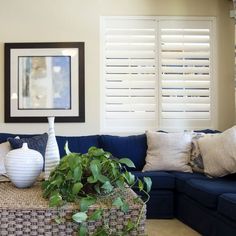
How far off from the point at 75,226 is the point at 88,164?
324 millimetres

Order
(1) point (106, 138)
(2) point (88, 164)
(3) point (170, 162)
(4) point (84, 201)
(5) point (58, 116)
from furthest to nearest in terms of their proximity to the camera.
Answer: (5) point (58, 116)
(1) point (106, 138)
(3) point (170, 162)
(2) point (88, 164)
(4) point (84, 201)

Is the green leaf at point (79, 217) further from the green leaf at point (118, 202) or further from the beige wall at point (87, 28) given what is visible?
the beige wall at point (87, 28)

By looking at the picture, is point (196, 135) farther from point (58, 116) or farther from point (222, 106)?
point (58, 116)

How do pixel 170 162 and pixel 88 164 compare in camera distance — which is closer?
pixel 88 164

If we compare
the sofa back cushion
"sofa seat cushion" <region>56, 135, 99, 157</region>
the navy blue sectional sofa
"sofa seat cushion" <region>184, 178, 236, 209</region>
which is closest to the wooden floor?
the navy blue sectional sofa

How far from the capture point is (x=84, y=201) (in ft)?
5.18

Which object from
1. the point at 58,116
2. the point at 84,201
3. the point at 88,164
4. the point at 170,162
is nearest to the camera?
the point at 84,201

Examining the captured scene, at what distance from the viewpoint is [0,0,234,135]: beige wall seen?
4324 millimetres

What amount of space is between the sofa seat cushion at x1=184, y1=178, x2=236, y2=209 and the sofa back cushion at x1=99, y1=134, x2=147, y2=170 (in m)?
0.86

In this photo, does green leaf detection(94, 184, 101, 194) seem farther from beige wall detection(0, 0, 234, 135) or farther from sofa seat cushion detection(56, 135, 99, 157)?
beige wall detection(0, 0, 234, 135)

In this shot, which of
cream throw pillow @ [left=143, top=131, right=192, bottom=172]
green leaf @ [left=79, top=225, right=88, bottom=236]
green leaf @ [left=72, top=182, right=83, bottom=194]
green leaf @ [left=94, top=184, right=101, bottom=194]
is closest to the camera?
green leaf @ [left=79, top=225, right=88, bottom=236]

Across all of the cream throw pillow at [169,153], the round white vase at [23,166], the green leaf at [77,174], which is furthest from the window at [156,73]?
the green leaf at [77,174]

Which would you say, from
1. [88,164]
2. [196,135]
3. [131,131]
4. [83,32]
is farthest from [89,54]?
[88,164]

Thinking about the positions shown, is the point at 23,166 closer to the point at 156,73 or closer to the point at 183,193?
the point at 183,193
